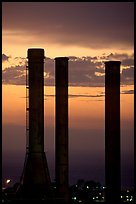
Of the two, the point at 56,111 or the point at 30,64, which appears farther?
the point at 56,111

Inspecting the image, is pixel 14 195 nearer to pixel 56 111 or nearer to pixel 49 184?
pixel 49 184

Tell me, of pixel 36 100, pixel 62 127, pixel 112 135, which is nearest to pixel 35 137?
pixel 36 100

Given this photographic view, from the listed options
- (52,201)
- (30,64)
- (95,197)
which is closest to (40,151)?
(52,201)

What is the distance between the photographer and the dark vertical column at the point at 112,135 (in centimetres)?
1994

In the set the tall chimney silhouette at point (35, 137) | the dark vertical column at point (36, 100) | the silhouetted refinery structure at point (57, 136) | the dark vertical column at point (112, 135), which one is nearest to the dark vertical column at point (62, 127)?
the silhouetted refinery structure at point (57, 136)

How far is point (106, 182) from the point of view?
20.5 metres

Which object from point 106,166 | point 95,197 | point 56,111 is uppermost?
point 56,111

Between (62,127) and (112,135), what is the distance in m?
1.77

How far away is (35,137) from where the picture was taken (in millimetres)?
19516

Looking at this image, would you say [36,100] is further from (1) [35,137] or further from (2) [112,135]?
(2) [112,135]

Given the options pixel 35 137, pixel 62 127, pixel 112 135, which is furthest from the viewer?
pixel 62 127

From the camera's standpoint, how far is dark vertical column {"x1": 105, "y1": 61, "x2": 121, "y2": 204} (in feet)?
65.4

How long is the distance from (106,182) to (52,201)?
A: 7.29ft

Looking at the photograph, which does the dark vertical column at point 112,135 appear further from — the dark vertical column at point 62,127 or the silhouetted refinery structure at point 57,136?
the dark vertical column at point 62,127
